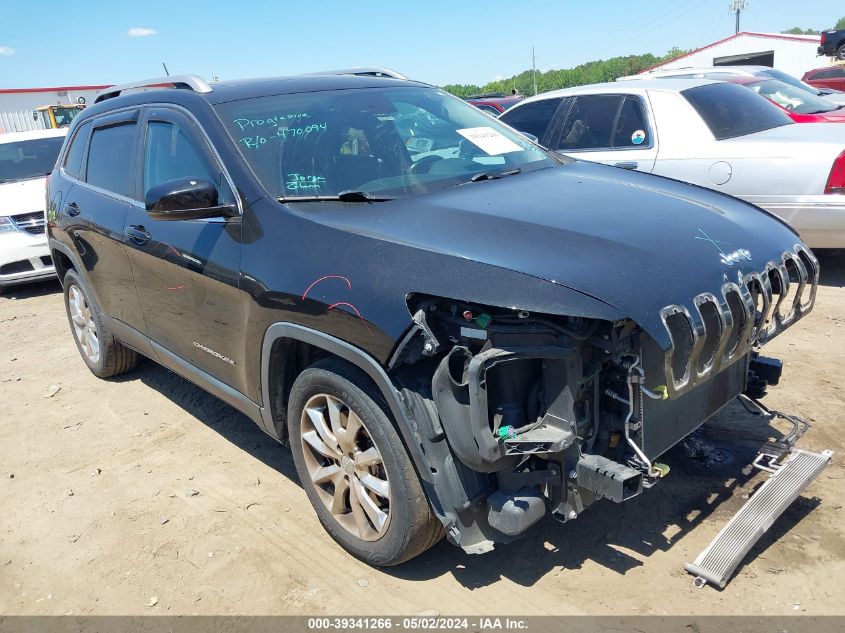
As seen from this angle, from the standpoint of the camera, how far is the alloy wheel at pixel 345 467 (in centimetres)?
288

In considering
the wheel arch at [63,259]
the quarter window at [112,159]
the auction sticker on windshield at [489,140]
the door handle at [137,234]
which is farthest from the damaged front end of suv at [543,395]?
the wheel arch at [63,259]

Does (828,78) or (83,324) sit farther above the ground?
(828,78)

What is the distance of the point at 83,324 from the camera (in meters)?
5.53

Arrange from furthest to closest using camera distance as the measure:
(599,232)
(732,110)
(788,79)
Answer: (788,79), (732,110), (599,232)

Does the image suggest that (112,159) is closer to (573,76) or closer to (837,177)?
(837,177)

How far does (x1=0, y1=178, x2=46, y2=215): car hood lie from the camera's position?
8.61m

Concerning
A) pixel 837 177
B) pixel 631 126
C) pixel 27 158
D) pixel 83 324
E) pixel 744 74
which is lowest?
pixel 83 324

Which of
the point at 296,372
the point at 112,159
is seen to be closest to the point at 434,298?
the point at 296,372

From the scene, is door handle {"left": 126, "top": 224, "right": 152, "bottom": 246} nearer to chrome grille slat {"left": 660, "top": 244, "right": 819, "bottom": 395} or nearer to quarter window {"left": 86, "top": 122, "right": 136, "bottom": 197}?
quarter window {"left": 86, "top": 122, "right": 136, "bottom": 197}

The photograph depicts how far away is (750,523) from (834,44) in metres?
33.2

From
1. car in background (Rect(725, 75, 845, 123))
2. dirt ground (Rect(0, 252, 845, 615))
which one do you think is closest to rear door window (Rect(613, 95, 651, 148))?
car in background (Rect(725, 75, 845, 123))

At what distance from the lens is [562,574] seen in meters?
2.92

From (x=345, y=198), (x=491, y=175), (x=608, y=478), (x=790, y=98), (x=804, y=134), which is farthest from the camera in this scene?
(x=790, y=98)

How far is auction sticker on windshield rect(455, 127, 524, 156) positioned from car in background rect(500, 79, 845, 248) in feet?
6.41
